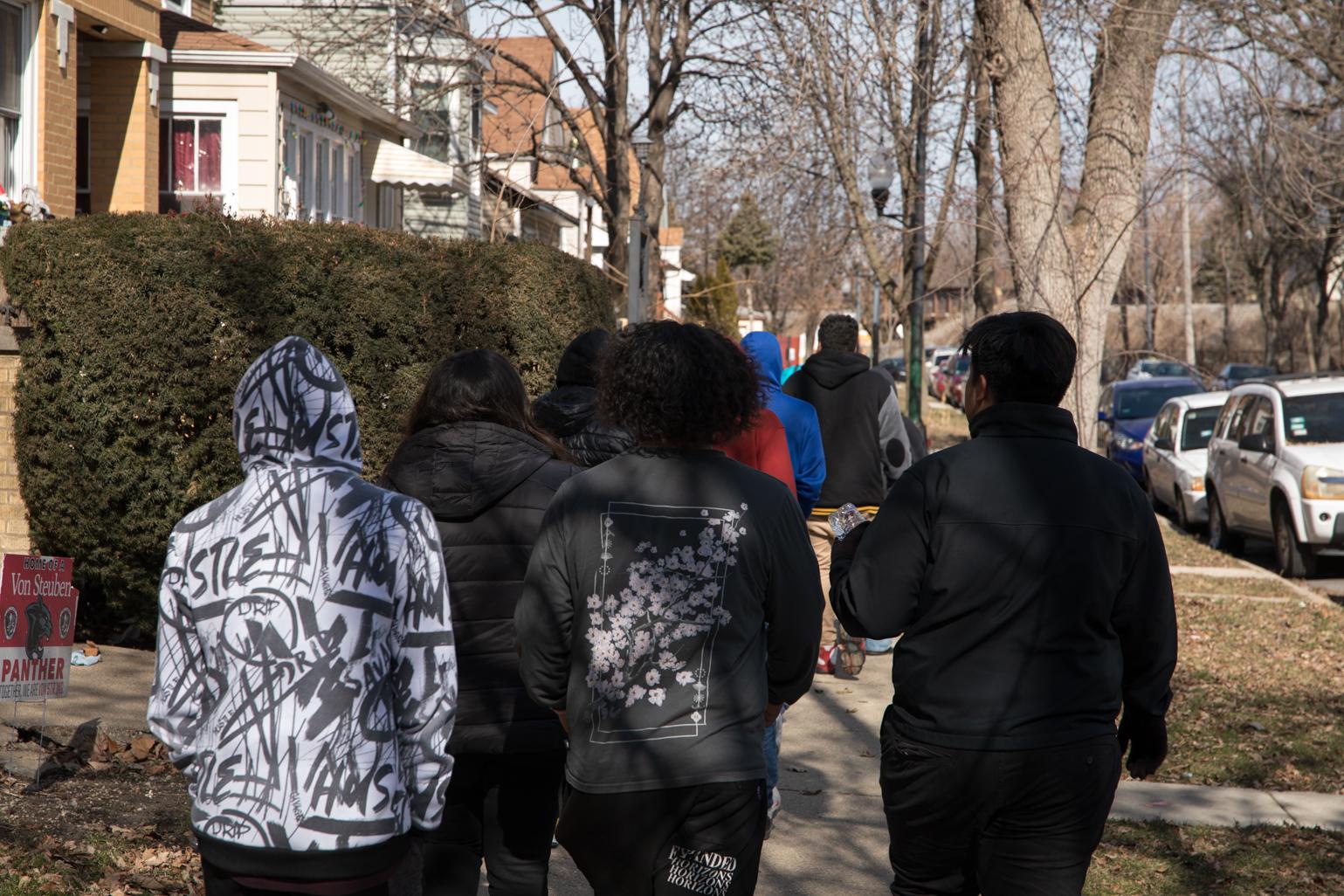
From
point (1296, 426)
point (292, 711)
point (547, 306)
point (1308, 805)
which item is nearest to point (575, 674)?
point (292, 711)

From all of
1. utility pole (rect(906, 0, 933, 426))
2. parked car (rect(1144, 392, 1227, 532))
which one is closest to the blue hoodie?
utility pole (rect(906, 0, 933, 426))

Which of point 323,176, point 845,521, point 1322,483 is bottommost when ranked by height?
point 1322,483

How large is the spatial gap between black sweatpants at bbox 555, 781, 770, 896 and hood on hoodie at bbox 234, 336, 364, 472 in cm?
98

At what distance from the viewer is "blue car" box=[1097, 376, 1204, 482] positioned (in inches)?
861

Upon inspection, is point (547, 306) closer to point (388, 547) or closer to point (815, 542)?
point (815, 542)

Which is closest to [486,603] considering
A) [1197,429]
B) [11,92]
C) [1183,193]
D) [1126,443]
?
[11,92]

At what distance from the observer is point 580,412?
484 centimetres

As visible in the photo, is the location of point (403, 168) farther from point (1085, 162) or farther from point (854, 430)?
point (854, 430)

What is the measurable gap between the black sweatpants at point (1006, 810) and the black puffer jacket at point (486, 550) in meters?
1.04

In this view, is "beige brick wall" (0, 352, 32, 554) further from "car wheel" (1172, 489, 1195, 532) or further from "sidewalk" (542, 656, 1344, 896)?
"car wheel" (1172, 489, 1195, 532)

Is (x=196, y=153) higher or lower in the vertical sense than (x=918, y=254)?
higher

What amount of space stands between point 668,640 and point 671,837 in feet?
1.45

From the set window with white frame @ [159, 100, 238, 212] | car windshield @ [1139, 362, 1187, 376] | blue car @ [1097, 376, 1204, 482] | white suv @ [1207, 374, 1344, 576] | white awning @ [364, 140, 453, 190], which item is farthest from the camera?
car windshield @ [1139, 362, 1187, 376]

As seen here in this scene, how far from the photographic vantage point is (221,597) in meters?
2.62
